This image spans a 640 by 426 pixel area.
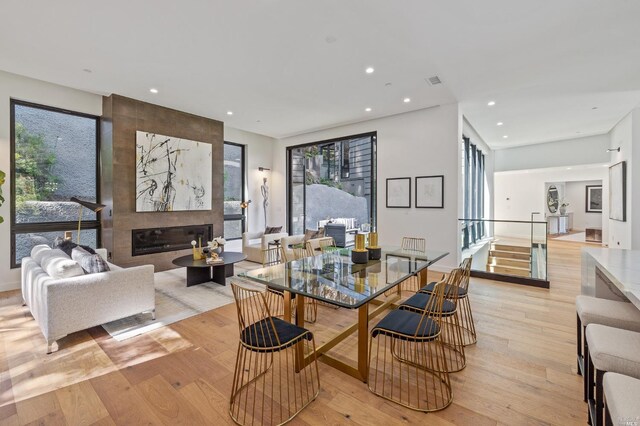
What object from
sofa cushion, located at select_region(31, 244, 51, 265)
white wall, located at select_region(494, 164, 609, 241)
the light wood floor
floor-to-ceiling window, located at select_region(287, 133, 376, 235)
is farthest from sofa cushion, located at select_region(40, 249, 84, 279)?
white wall, located at select_region(494, 164, 609, 241)

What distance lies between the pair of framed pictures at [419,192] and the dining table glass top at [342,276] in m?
2.47

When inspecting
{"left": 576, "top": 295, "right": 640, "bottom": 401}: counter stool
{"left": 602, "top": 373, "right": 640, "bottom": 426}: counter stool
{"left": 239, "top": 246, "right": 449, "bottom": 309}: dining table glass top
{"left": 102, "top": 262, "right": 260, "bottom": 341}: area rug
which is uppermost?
{"left": 239, "top": 246, "right": 449, "bottom": 309}: dining table glass top

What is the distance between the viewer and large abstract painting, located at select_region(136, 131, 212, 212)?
214 inches

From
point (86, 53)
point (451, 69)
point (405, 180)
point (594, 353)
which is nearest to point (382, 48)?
point (451, 69)

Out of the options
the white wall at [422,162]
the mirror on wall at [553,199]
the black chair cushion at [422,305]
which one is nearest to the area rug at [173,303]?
the black chair cushion at [422,305]

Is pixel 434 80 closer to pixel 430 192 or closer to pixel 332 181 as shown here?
pixel 430 192

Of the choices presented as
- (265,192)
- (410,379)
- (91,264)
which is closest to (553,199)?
(265,192)

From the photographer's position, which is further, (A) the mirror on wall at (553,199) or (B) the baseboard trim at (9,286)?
(A) the mirror on wall at (553,199)

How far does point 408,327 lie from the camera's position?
6.61 feet

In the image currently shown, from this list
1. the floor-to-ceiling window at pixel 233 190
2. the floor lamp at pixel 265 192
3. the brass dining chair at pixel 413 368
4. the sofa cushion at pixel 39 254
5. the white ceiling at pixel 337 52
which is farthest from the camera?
the floor lamp at pixel 265 192

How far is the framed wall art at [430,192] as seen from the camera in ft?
18.2

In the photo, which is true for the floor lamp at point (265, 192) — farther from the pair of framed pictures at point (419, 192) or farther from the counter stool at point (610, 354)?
the counter stool at point (610, 354)

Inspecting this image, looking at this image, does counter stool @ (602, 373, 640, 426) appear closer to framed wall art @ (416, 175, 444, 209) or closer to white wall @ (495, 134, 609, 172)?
framed wall art @ (416, 175, 444, 209)

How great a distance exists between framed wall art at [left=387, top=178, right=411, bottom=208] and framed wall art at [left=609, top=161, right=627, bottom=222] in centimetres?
428
